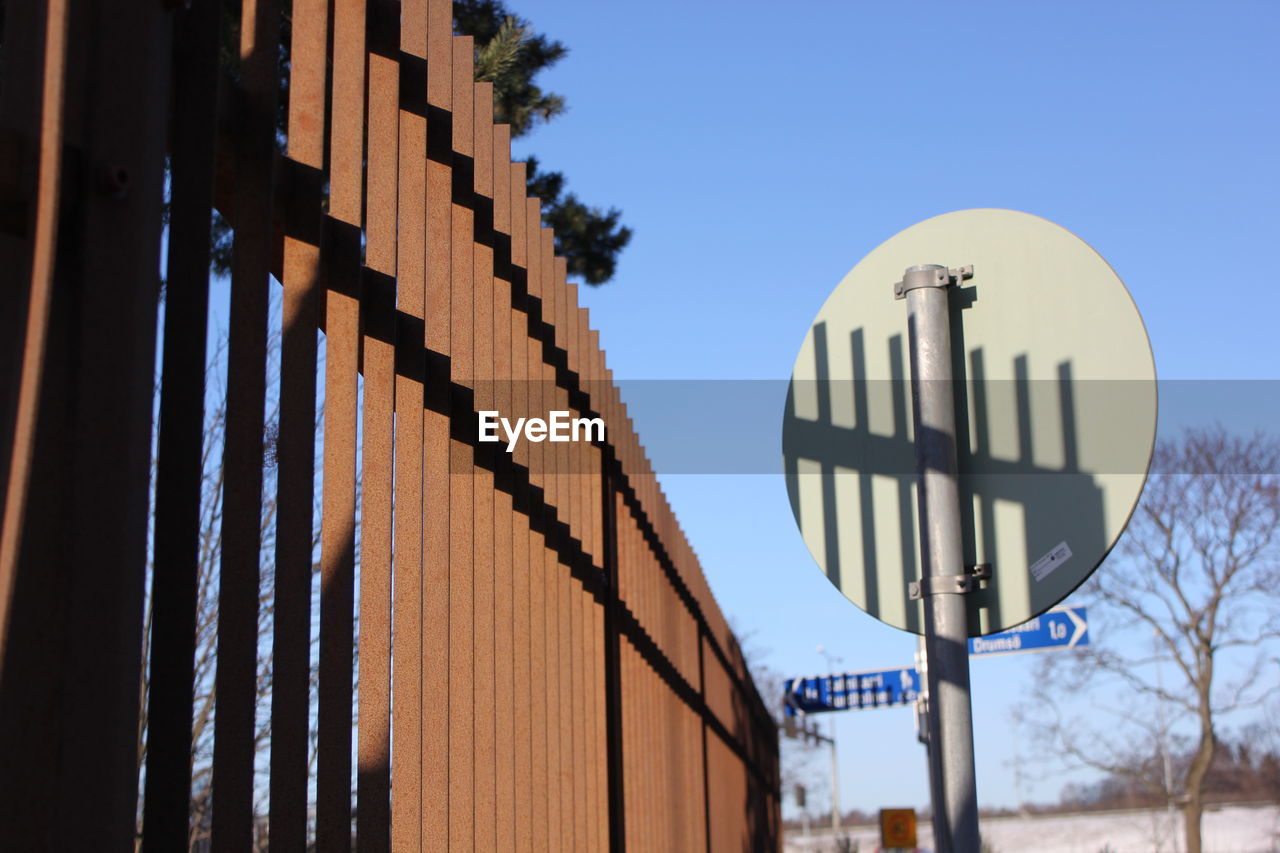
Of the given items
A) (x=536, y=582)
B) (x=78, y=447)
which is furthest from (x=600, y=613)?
(x=78, y=447)

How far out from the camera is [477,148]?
9.27ft

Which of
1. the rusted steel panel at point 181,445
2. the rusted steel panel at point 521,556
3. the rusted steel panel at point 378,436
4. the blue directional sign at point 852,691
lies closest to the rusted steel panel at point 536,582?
the rusted steel panel at point 521,556

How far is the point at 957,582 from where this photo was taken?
7.41 ft

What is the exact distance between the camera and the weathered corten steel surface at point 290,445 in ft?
4.29

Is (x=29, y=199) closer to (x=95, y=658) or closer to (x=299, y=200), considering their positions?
(x=95, y=658)

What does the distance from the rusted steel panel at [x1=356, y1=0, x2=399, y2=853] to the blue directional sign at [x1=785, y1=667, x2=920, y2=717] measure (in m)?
19.6

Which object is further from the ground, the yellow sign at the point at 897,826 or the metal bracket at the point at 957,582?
the metal bracket at the point at 957,582

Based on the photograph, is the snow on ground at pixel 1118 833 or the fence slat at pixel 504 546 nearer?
the fence slat at pixel 504 546

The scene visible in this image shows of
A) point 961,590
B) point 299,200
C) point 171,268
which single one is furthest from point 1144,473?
point 171,268

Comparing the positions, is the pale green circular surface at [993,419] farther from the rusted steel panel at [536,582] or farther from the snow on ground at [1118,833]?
the snow on ground at [1118,833]

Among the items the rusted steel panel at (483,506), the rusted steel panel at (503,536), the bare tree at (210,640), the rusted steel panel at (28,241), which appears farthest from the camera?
the bare tree at (210,640)

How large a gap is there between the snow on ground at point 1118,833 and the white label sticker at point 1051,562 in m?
40.8

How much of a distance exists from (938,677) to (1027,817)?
61895mm

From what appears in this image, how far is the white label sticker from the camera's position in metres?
2.30
